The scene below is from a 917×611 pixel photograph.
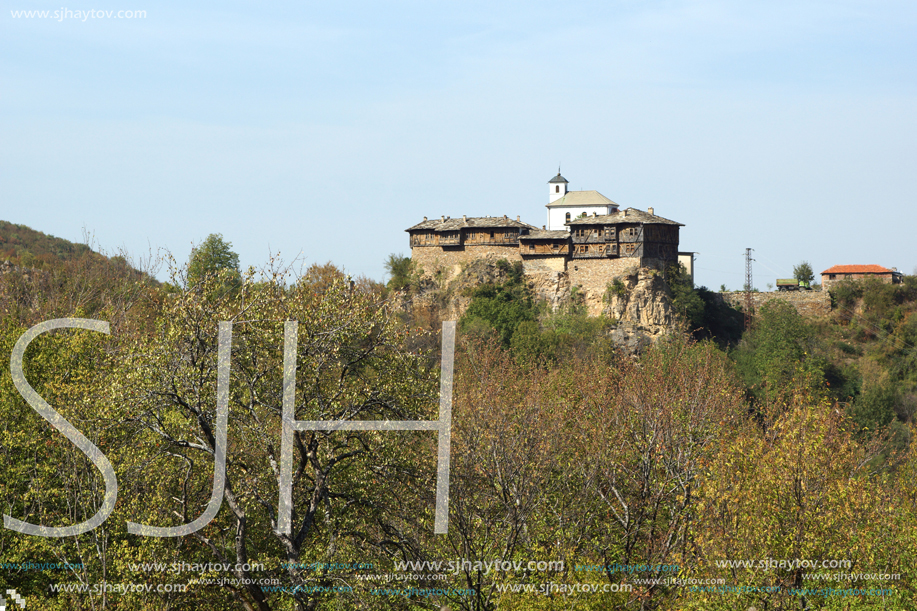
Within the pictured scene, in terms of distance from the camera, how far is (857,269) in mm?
85125

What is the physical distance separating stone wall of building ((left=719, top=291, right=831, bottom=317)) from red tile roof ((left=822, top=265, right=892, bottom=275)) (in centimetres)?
819

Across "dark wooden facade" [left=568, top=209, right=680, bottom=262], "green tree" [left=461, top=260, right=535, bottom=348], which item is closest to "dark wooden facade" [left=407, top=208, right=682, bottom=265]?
"dark wooden facade" [left=568, top=209, right=680, bottom=262]

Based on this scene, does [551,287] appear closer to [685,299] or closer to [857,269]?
[685,299]

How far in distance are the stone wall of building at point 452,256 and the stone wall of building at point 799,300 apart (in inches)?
805

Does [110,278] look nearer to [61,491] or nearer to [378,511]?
[61,491]

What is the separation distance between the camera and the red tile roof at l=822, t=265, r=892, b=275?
83188mm

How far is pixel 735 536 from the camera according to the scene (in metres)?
16.1

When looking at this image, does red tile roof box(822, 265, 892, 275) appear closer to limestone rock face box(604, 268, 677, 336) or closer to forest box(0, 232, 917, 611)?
limestone rock face box(604, 268, 677, 336)

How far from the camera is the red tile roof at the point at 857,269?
8319 cm

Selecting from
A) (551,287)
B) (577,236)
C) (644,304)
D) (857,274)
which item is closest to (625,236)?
(577,236)

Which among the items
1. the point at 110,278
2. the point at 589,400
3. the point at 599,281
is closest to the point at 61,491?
the point at 589,400

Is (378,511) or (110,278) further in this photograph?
(110,278)

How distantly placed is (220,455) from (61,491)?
443 centimetres

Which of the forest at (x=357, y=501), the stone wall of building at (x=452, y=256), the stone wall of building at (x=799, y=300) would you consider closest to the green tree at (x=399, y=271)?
the stone wall of building at (x=452, y=256)
